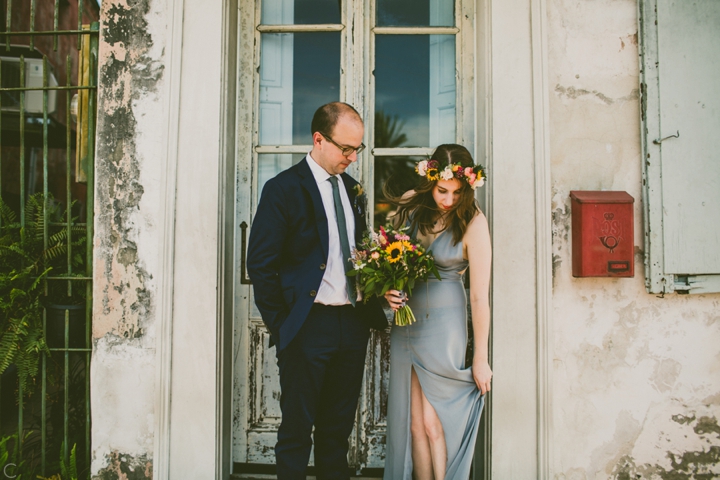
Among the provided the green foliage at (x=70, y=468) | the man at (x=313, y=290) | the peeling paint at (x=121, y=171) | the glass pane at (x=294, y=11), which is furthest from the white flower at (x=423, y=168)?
the green foliage at (x=70, y=468)

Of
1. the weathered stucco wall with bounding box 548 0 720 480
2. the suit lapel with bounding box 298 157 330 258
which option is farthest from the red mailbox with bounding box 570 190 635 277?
the suit lapel with bounding box 298 157 330 258

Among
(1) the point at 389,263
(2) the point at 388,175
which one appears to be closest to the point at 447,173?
(1) the point at 389,263

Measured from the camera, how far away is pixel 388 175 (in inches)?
130

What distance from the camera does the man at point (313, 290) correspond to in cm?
235

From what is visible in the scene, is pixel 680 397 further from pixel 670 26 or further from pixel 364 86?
pixel 364 86

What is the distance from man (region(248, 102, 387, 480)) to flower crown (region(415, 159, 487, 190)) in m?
0.38

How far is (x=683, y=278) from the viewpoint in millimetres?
2838

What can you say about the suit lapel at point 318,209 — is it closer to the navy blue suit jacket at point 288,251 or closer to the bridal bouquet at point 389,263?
the navy blue suit jacket at point 288,251

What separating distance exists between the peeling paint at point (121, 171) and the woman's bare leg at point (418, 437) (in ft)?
5.48

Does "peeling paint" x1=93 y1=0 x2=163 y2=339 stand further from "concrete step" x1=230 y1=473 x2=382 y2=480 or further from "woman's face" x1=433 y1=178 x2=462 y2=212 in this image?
"woman's face" x1=433 y1=178 x2=462 y2=212

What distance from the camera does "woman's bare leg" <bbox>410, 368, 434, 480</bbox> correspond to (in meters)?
2.61

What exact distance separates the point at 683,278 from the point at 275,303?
93.3 inches

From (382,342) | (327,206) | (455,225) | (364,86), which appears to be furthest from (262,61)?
(382,342)

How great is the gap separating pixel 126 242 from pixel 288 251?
1.18 meters
